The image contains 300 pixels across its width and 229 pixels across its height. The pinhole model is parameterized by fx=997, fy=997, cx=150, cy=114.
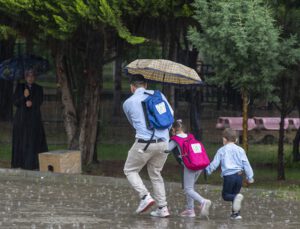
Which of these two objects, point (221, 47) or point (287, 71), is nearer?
point (221, 47)

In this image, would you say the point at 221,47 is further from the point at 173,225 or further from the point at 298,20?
the point at 173,225

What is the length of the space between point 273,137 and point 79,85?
975 cm

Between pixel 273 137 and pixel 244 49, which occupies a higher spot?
pixel 244 49

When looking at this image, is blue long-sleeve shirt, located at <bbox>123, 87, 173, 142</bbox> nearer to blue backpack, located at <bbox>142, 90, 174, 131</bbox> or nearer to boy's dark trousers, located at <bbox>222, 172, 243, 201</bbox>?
blue backpack, located at <bbox>142, 90, 174, 131</bbox>

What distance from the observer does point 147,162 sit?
1203 cm

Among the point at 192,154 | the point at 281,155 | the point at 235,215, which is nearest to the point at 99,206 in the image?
the point at 192,154

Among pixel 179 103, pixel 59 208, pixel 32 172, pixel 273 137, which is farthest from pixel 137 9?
pixel 273 137

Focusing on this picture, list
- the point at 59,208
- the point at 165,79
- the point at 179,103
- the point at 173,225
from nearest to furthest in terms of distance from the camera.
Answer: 1. the point at 173,225
2. the point at 59,208
3. the point at 165,79
4. the point at 179,103

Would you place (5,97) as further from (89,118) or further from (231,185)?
(231,185)

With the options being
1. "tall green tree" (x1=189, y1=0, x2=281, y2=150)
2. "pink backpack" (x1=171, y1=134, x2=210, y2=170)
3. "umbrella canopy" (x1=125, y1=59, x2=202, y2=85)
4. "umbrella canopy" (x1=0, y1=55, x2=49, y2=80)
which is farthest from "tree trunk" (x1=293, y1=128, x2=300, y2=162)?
"pink backpack" (x1=171, y1=134, x2=210, y2=170)

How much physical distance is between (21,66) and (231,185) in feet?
24.7

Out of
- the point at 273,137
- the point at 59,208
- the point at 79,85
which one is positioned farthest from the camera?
the point at 273,137

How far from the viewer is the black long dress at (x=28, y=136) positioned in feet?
59.3

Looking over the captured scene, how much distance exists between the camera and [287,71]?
1700 cm
